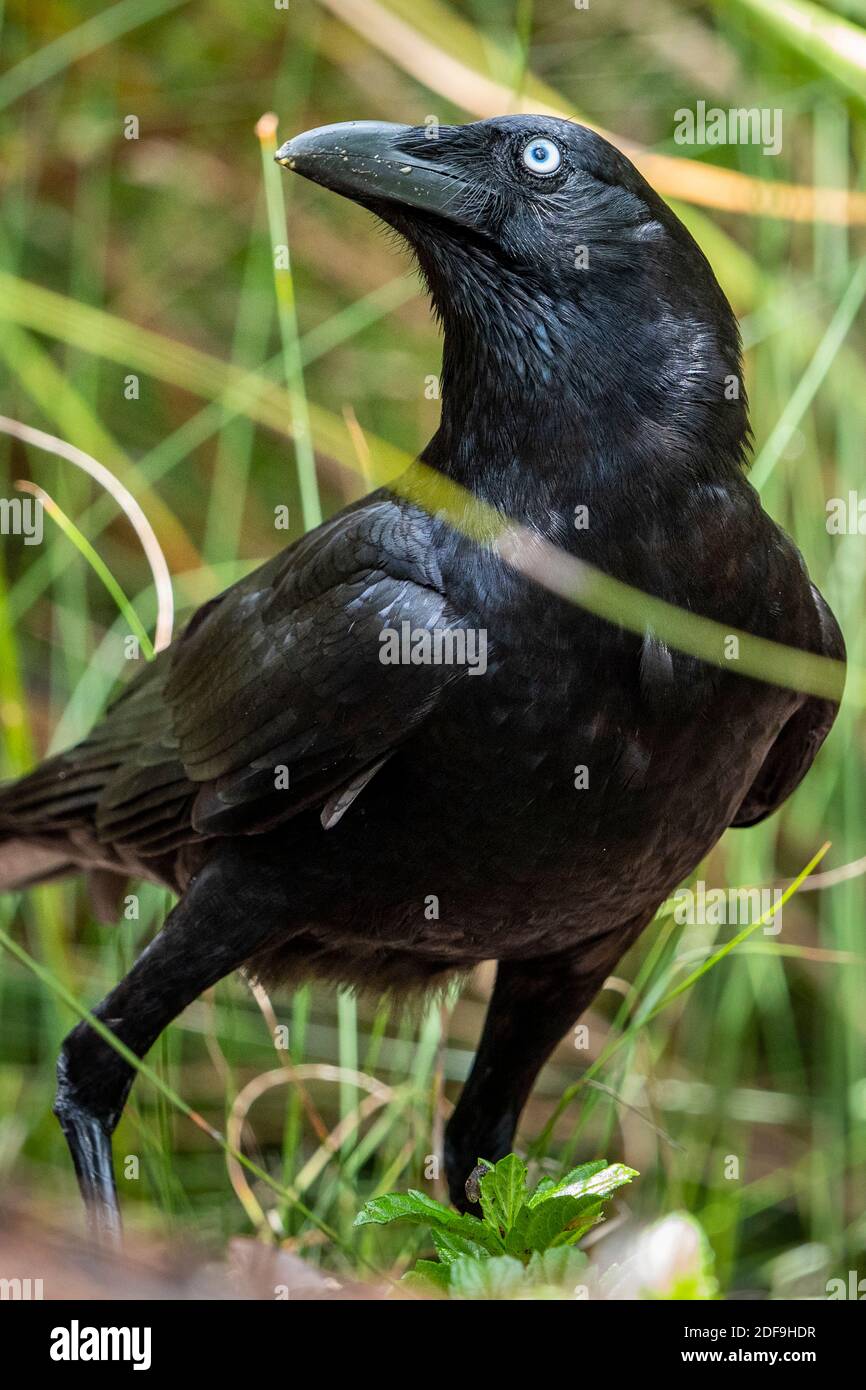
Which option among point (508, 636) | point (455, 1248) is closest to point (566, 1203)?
point (455, 1248)

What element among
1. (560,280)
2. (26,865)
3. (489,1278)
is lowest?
(489,1278)

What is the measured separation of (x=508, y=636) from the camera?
2.17m

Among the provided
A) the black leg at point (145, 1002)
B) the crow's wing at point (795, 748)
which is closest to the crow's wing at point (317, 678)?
the black leg at point (145, 1002)

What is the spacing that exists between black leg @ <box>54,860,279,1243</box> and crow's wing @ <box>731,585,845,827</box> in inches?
37.1

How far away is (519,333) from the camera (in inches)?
89.5

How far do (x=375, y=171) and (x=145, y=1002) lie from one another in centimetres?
141

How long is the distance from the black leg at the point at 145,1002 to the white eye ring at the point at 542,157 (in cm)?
122

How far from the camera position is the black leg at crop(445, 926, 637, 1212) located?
2.74m

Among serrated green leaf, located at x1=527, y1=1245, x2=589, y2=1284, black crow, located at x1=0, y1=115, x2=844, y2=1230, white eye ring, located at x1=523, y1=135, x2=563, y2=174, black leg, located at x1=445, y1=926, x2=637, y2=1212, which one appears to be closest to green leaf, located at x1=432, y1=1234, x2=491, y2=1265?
serrated green leaf, located at x1=527, y1=1245, x2=589, y2=1284

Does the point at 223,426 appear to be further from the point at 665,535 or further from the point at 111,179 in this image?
the point at 665,535

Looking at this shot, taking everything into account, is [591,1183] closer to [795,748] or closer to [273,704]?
[273,704]

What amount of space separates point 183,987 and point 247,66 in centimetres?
332

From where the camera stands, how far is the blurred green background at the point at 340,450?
3.27 m
